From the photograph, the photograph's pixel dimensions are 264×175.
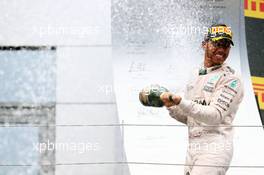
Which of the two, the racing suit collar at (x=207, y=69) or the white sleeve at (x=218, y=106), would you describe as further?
the racing suit collar at (x=207, y=69)

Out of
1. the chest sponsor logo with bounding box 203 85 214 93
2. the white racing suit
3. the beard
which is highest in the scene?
the beard

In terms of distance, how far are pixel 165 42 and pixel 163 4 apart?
0.12m

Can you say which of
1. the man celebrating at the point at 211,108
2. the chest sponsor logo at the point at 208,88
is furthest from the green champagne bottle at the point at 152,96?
the chest sponsor logo at the point at 208,88

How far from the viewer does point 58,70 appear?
2404mm

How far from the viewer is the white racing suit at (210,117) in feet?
7.36

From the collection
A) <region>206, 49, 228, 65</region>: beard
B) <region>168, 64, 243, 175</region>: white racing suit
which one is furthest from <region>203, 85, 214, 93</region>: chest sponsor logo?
<region>206, 49, 228, 65</region>: beard

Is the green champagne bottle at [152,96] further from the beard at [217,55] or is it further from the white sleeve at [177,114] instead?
the beard at [217,55]

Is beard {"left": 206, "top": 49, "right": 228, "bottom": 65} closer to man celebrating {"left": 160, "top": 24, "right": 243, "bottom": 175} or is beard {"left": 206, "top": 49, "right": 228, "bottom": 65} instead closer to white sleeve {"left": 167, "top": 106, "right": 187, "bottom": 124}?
man celebrating {"left": 160, "top": 24, "right": 243, "bottom": 175}

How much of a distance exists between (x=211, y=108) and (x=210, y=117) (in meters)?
0.03

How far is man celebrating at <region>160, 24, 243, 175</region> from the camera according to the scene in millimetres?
2238

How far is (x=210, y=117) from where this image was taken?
225 cm

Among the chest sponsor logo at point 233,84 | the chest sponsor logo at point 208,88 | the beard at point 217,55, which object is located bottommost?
the chest sponsor logo at point 208,88

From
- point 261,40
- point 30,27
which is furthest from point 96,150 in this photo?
point 261,40

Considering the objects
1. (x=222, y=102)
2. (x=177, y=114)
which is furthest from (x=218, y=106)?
(x=177, y=114)
